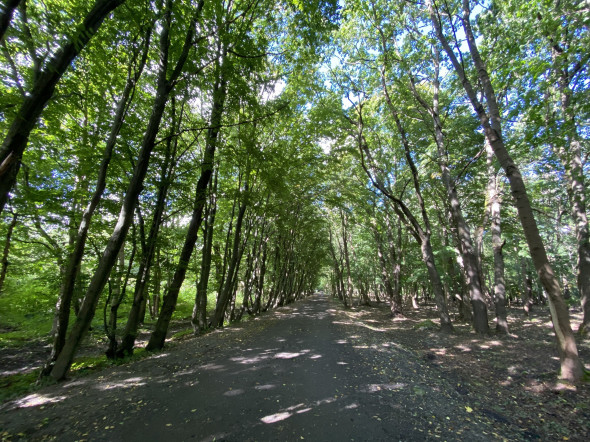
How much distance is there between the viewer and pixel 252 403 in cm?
392

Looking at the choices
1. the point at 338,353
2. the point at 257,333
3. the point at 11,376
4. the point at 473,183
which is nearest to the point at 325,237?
the point at 473,183

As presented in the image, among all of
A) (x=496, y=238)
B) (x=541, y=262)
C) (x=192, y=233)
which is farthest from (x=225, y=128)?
(x=496, y=238)

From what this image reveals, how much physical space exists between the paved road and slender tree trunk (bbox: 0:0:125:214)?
3.16 meters

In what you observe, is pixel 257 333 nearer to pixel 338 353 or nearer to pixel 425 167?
pixel 338 353

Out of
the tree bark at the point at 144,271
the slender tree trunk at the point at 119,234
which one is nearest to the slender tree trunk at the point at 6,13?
the slender tree trunk at the point at 119,234

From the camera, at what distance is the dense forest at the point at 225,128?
5.26 meters

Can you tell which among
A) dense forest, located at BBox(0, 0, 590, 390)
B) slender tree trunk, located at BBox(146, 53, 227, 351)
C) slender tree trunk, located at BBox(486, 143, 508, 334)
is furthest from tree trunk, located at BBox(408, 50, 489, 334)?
slender tree trunk, located at BBox(146, 53, 227, 351)

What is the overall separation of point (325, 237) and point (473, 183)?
21.9 m

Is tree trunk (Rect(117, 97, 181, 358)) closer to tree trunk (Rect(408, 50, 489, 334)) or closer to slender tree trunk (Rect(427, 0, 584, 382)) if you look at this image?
slender tree trunk (Rect(427, 0, 584, 382))

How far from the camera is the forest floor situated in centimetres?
320

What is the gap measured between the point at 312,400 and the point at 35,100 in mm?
5997

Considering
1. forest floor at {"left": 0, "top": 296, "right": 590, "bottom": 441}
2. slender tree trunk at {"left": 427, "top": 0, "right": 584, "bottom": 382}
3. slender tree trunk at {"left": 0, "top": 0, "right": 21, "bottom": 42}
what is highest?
slender tree trunk at {"left": 0, "top": 0, "right": 21, "bottom": 42}

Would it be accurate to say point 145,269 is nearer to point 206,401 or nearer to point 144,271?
point 144,271

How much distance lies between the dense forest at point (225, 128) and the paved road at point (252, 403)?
2.04 m
